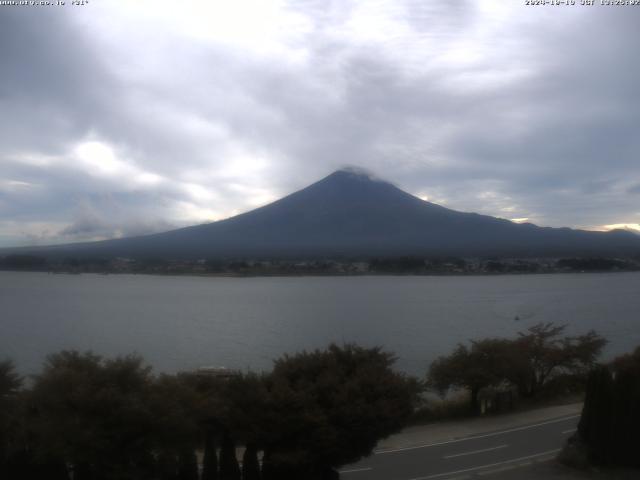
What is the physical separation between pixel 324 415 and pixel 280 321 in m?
31.3

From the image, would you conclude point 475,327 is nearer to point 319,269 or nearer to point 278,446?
point 278,446

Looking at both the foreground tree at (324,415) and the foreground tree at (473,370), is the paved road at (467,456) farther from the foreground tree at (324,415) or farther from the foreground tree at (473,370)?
the foreground tree at (473,370)

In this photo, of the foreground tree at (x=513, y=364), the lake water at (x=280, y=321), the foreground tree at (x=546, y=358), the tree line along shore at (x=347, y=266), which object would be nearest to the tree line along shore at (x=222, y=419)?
the foreground tree at (x=513, y=364)

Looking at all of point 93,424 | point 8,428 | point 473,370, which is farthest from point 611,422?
point 8,428

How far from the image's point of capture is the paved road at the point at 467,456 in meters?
10.1

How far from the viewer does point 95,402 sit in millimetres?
7051

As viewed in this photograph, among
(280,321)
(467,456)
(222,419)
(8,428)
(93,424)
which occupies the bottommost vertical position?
(467,456)

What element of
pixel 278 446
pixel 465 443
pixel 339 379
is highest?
pixel 339 379

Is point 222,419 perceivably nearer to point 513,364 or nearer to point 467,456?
point 467,456

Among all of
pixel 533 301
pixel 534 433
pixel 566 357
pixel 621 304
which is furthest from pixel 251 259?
pixel 534 433

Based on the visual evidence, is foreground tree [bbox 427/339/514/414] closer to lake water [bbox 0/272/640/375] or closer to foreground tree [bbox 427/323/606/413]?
foreground tree [bbox 427/323/606/413]

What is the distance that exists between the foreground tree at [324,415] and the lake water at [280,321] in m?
14.2

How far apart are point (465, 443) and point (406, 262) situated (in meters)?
76.2

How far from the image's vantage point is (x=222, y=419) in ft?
26.9
